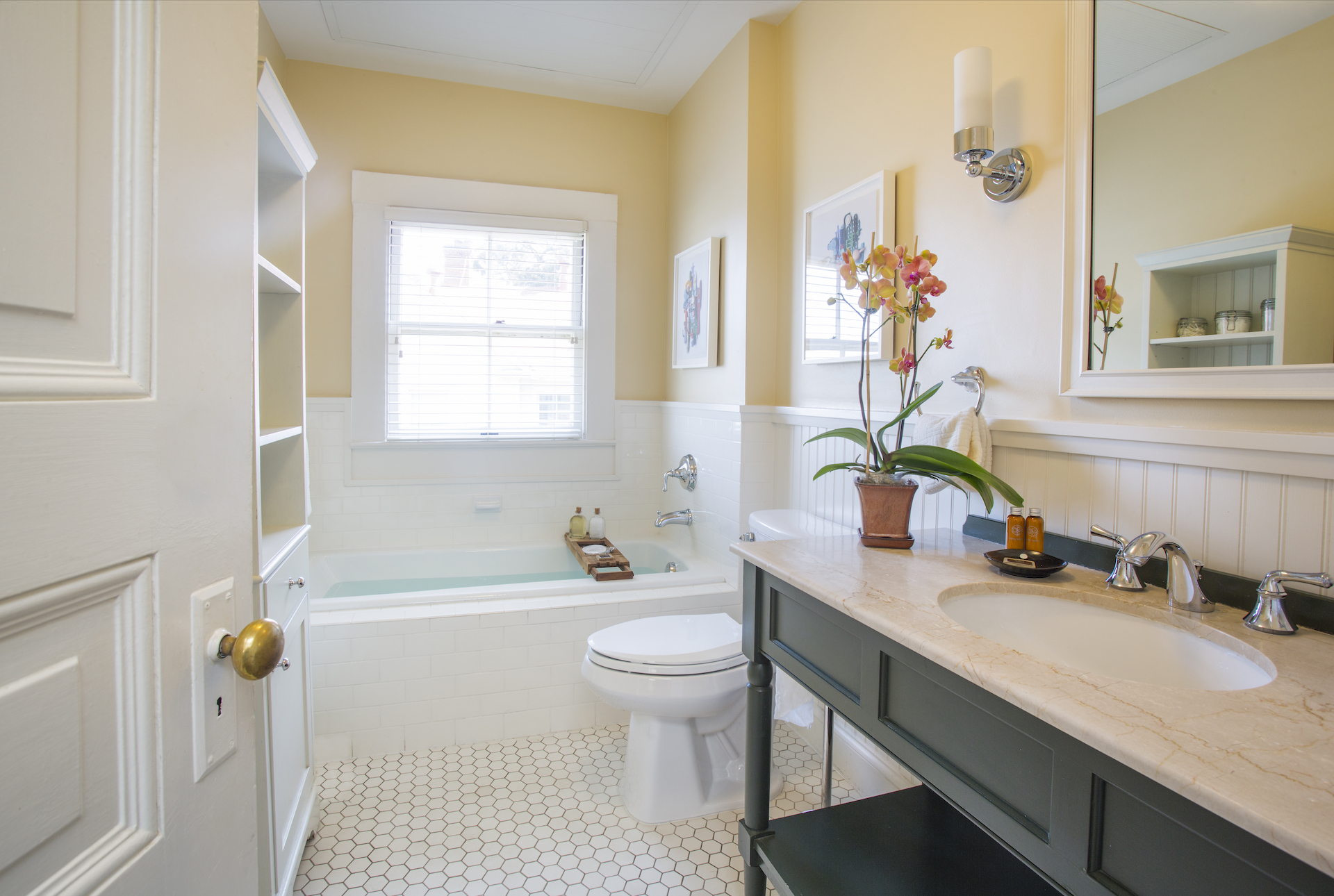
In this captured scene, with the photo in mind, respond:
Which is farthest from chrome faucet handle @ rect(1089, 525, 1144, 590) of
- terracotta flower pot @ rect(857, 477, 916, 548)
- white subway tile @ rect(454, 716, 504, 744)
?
white subway tile @ rect(454, 716, 504, 744)

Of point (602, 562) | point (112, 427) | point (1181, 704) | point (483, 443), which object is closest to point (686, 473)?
point (602, 562)

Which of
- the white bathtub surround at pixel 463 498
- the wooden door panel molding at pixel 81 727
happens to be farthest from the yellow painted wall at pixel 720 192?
the wooden door panel molding at pixel 81 727

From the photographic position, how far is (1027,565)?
1258 mm

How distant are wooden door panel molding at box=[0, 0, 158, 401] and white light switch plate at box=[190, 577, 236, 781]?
189 millimetres

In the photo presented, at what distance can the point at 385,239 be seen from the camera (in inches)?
130

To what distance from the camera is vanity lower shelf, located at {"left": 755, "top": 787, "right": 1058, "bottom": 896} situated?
127 cm

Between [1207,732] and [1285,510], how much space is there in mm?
615

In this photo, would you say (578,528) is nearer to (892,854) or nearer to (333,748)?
(333,748)

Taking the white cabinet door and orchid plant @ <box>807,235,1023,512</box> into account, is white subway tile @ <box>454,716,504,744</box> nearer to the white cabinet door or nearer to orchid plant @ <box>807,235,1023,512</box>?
the white cabinet door

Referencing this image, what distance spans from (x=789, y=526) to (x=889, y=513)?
80cm

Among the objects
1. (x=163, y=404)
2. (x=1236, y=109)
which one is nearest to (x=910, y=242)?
(x=1236, y=109)

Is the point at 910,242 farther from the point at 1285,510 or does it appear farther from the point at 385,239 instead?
the point at 385,239

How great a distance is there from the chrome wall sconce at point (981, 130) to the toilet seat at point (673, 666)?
134 cm

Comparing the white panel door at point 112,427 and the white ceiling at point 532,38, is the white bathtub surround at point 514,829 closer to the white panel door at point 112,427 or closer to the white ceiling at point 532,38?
the white panel door at point 112,427
